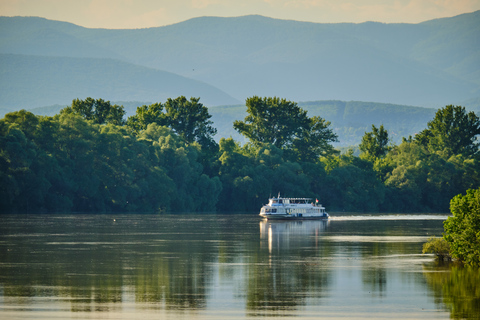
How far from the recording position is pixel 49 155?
11656 centimetres

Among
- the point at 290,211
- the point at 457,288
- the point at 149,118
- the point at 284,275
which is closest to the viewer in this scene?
the point at 457,288

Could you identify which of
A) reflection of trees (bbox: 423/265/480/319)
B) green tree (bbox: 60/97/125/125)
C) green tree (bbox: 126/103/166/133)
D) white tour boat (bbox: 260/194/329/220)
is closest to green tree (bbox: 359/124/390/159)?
green tree (bbox: 126/103/166/133)

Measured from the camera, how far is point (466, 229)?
134ft

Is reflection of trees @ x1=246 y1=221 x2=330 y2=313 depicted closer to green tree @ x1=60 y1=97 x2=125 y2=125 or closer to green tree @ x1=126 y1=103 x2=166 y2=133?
green tree @ x1=60 y1=97 x2=125 y2=125

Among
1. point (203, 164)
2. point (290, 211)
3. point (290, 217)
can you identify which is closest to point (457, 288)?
point (290, 217)

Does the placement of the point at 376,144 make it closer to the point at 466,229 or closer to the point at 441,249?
the point at 441,249

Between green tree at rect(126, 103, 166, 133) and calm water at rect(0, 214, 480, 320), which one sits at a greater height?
green tree at rect(126, 103, 166, 133)

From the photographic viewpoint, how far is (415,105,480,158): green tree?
169 m

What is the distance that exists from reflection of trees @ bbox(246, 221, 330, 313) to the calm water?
49 mm

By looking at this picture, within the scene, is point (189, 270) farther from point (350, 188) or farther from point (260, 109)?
point (260, 109)

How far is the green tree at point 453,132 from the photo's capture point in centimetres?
16925

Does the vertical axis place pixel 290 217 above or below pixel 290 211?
below

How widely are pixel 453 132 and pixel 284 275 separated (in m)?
139

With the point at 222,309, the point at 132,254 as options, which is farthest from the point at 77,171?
the point at 222,309
